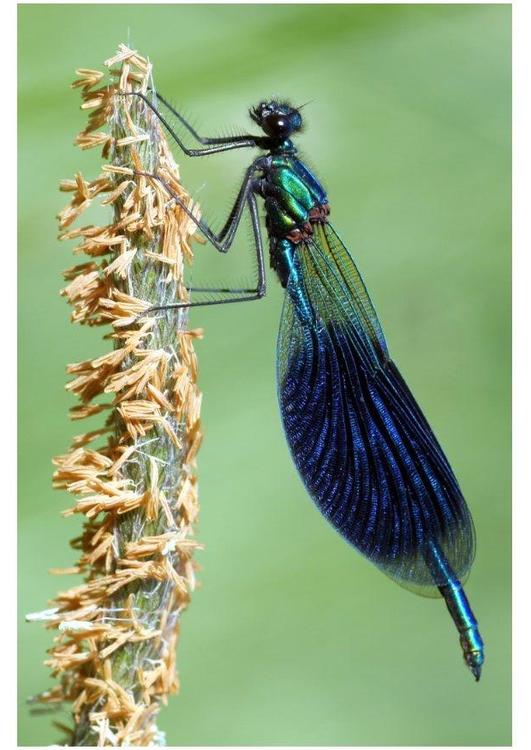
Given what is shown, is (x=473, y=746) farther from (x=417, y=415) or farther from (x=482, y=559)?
(x=417, y=415)

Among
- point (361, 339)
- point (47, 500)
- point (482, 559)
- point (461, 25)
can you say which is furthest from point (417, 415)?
point (461, 25)

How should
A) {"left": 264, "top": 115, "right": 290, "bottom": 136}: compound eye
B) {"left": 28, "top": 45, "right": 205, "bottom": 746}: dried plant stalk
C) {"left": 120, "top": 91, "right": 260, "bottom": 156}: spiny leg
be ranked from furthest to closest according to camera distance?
{"left": 264, "top": 115, "right": 290, "bottom": 136}: compound eye → {"left": 120, "top": 91, "right": 260, "bottom": 156}: spiny leg → {"left": 28, "top": 45, "right": 205, "bottom": 746}: dried plant stalk

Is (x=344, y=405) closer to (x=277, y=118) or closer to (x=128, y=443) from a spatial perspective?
(x=277, y=118)

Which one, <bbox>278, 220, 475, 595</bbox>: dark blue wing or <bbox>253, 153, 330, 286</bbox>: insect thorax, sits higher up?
<bbox>253, 153, 330, 286</bbox>: insect thorax

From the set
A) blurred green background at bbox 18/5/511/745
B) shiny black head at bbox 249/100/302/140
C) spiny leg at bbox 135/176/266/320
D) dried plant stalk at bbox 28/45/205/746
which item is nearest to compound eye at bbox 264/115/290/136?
shiny black head at bbox 249/100/302/140

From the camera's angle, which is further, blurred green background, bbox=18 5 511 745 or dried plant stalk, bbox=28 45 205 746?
blurred green background, bbox=18 5 511 745

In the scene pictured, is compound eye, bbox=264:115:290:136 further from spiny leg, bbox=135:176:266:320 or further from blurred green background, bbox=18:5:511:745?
blurred green background, bbox=18:5:511:745

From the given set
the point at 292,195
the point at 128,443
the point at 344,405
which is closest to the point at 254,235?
the point at 292,195

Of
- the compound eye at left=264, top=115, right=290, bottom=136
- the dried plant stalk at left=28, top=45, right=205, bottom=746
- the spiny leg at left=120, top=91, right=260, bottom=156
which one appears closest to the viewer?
the dried plant stalk at left=28, top=45, right=205, bottom=746
